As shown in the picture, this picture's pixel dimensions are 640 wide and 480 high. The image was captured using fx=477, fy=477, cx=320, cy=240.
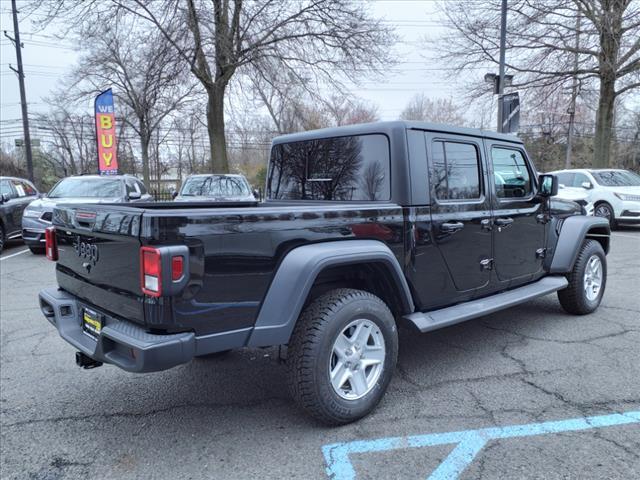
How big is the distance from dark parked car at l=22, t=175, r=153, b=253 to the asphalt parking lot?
19.4 ft

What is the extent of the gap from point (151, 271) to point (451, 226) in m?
2.21

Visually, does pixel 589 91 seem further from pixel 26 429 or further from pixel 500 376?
pixel 26 429

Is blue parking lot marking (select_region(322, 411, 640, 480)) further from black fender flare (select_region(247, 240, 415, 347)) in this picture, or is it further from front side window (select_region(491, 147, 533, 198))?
front side window (select_region(491, 147, 533, 198))

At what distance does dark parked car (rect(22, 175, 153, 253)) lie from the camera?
985 centimetres

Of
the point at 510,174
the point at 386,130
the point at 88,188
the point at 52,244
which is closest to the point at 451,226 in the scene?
the point at 386,130

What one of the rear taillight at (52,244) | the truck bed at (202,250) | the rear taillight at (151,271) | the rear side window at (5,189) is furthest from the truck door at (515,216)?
the rear side window at (5,189)

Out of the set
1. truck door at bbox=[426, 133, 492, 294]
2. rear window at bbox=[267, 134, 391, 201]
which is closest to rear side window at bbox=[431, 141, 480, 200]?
truck door at bbox=[426, 133, 492, 294]

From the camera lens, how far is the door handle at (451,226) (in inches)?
139

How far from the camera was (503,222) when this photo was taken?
4.11 metres

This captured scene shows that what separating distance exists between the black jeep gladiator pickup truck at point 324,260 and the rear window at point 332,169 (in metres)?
0.01

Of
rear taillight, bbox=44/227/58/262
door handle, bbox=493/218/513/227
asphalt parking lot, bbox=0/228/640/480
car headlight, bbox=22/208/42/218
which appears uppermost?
door handle, bbox=493/218/513/227

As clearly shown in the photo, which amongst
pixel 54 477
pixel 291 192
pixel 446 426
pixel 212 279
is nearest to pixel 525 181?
pixel 291 192

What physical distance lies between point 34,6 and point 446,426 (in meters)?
17.4

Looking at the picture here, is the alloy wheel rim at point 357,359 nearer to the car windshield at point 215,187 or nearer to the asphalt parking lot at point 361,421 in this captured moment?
the asphalt parking lot at point 361,421
